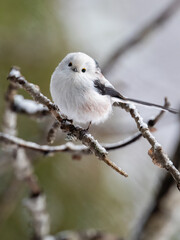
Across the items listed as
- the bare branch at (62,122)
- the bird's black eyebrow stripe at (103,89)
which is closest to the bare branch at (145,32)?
the bird's black eyebrow stripe at (103,89)

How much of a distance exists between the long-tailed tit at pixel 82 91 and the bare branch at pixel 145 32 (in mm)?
933

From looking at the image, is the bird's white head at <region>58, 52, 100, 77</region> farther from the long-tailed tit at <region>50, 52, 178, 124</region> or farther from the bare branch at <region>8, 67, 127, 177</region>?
the bare branch at <region>8, 67, 127, 177</region>

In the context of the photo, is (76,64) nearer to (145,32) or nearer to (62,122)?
(62,122)

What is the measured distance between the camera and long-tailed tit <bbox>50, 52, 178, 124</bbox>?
102 centimetres

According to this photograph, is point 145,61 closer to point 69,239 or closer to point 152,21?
point 152,21

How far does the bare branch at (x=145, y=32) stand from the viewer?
83.0 inches

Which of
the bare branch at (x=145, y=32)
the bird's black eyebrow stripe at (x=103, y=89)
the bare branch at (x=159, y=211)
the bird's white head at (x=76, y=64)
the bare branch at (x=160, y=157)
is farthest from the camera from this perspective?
the bare branch at (x=145, y=32)

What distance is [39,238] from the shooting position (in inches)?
71.9

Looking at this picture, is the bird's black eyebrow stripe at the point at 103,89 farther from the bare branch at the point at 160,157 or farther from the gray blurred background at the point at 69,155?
the gray blurred background at the point at 69,155

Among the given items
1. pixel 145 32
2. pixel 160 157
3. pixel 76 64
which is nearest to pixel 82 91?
pixel 76 64

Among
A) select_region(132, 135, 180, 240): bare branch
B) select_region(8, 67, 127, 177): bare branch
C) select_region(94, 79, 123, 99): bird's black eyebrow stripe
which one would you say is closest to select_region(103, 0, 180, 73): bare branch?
select_region(132, 135, 180, 240): bare branch

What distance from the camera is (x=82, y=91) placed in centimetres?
108

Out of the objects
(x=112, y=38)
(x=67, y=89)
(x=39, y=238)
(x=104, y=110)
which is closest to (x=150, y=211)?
(x=39, y=238)

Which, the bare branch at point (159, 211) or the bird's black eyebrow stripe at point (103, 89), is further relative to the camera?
the bare branch at point (159, 211)
